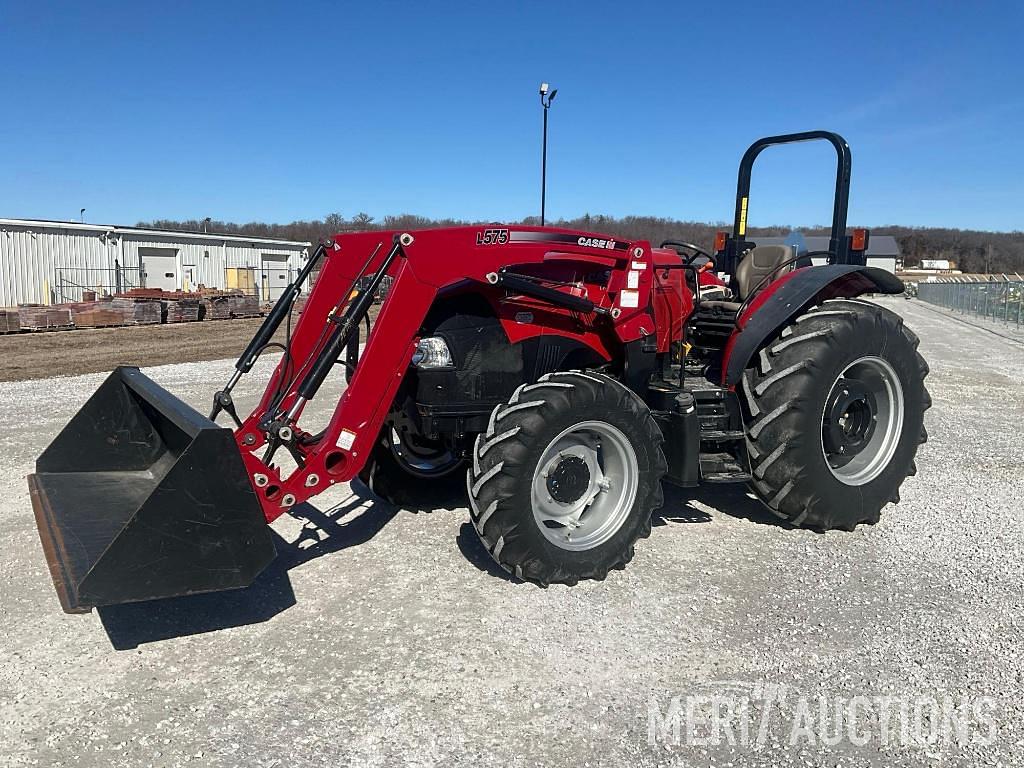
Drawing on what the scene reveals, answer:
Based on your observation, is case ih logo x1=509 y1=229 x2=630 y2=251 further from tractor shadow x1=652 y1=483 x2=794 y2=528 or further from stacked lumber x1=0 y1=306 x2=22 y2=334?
stacked lumber x1=0 y1=306 x2=22 y2=334

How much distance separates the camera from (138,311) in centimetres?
2452

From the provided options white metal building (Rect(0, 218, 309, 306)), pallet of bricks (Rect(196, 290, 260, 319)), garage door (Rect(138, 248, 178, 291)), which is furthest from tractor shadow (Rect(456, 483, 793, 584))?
garage door (Rect(138, 248, 178, 291))

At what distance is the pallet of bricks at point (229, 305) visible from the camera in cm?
2734

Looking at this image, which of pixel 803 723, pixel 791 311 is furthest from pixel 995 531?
pixel 803 723

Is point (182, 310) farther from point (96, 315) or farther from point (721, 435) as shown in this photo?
point (721, 435)

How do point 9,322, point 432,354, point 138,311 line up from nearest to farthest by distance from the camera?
point 432,354, point 9,322, point 138,311

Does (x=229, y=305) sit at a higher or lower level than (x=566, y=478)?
lower

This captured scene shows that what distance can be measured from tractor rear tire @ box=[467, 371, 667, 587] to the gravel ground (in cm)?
22

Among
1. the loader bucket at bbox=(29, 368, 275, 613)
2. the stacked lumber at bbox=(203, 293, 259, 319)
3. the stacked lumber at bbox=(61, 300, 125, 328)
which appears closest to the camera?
the loader bucket at bbox=(29, 368, 275, 613)

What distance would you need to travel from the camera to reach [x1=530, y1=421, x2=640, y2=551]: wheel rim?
428 cm

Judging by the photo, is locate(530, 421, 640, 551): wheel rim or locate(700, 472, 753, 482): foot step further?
locate(700, 472, 753, 482): foot step
